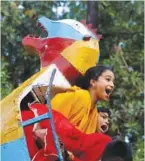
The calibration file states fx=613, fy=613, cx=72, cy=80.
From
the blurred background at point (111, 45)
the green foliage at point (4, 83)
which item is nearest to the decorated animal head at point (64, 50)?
→ the green foliage at point (4, 83)

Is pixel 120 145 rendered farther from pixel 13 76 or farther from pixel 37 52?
pixel 13 76

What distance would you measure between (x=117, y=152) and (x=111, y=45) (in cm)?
381

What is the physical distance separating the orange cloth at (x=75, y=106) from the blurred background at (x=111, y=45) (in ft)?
8.30

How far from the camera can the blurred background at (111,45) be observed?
5812mm

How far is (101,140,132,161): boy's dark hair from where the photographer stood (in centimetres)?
266

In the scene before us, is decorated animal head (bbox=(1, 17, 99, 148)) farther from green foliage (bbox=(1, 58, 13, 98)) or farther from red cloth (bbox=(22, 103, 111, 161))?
green foliage (bbox=(1, 58, 13, 98))

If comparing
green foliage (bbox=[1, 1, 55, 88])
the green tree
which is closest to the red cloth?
the green tree

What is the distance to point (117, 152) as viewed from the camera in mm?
2672

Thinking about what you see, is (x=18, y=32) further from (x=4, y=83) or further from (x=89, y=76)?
(x=89, y=76)

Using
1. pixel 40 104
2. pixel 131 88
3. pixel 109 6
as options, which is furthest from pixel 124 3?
pixel 40 104

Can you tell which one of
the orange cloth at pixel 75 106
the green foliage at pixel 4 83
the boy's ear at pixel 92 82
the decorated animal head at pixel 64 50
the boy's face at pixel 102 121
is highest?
the decorated animal head at pixel 64 50

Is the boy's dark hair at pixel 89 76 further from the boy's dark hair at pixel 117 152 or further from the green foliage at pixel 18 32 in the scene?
the green foliage at pixel 18 32

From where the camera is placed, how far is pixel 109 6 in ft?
21.3

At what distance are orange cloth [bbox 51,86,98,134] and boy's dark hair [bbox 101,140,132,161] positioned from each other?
0.43m
